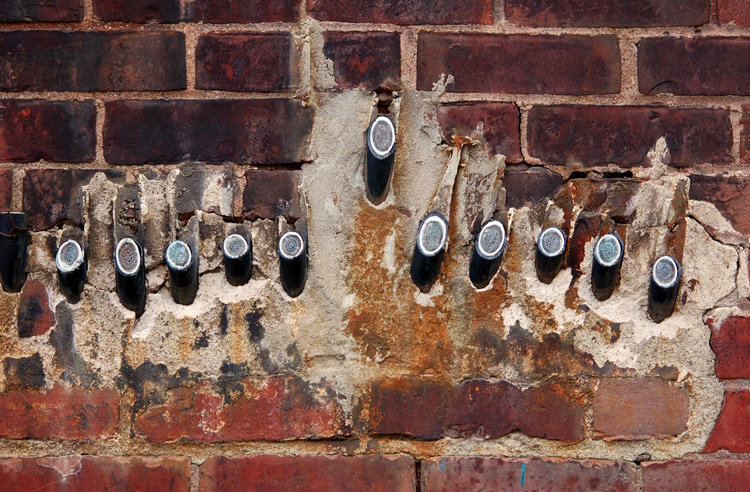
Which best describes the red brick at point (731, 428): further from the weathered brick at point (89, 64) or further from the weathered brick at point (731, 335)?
the weathered brick at point (89, 64)

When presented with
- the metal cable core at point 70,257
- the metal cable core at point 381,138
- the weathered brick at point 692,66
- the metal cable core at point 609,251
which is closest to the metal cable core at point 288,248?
the metal cable core at point 381,138

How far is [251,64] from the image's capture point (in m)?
1.01

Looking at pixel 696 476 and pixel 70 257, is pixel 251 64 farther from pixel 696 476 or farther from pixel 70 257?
pixel 696 476

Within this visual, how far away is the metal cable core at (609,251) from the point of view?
969 mm

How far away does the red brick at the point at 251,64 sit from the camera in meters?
1.01

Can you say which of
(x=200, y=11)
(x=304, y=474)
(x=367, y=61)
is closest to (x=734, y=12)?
(x=367, y=61)

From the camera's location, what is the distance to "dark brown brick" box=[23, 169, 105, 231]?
1004 mm

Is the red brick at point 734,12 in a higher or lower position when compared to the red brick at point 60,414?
higher

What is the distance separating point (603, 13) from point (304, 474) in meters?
0.73

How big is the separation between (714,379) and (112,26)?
922 millimetres

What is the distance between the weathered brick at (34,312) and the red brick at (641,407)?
2.39ft

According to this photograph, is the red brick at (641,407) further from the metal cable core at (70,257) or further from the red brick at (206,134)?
the metal cable core at (70,257)

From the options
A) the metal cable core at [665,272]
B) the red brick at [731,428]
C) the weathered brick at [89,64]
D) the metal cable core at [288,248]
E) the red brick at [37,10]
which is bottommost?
the red brick at [731,428]

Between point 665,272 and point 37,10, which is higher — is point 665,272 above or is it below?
below
